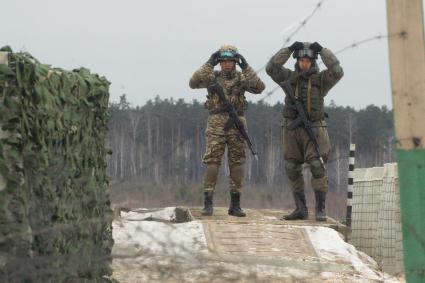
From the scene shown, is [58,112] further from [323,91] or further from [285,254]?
[323,91]

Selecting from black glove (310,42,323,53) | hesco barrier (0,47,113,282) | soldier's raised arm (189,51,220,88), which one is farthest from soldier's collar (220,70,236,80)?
hesco barrier (0,47,113,282)

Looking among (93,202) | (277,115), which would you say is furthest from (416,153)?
(277,115)

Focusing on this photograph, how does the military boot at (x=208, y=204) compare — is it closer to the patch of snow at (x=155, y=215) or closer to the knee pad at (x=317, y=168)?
the knee pad at (x=317, y=168)

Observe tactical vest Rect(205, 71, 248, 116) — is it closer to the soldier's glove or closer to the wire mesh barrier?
the soldier's glove

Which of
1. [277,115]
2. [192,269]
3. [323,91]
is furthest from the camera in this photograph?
[277,115]

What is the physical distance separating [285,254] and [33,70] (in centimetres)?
541

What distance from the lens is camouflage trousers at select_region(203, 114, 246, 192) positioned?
36.7 feet

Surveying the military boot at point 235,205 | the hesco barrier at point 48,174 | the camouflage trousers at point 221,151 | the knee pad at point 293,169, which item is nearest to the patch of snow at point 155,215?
the military boot at point 235,205

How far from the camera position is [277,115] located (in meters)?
61.7

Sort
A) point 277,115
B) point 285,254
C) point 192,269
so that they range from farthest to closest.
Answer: point 277,115, point 285,254, point 192,269

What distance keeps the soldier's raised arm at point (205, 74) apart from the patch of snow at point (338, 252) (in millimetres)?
1941

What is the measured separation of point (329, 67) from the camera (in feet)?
35.8

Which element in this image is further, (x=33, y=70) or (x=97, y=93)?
(x=97, y=93)

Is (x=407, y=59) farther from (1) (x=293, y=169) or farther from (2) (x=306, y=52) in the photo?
(1) (x=293, y=169)
